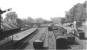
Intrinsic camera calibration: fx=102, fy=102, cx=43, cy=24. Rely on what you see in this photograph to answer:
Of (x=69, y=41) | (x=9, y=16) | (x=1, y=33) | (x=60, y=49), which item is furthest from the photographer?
(x=9, y=16)

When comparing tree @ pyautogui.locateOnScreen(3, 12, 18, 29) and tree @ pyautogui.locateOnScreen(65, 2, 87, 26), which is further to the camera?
tree @ pyautogui.locateOnScreen(65, 2, 87, 26)

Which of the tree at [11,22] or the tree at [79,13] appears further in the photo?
the tree at [79,13]

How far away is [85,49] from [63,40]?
4.18 m

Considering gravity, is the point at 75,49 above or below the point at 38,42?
below

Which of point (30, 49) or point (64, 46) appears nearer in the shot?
point (64, 46)

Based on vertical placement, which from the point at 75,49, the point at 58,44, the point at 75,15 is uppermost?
the point at 75,15

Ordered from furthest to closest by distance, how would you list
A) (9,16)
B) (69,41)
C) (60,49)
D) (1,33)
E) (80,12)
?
(9,16), (80,12), (1,33), (69,41), (60,49)

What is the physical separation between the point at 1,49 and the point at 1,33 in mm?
9147

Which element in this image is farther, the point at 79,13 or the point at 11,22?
the point at 79,13

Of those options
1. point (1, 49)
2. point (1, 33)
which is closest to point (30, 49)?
point (1, 49)

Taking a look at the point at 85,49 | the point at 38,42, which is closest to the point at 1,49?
the point at 38,42

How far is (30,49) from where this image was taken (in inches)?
683

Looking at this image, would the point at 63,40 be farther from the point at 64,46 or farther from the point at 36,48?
the point at 36,48

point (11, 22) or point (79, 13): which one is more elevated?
point (79, 13)
